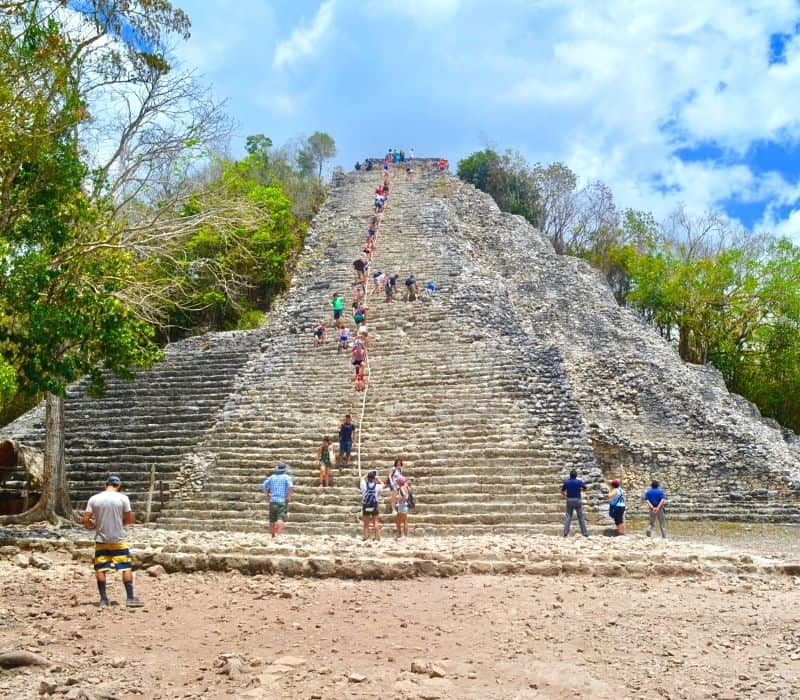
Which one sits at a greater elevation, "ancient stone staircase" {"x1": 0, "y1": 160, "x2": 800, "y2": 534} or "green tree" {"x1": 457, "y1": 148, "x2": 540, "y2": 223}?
"green tree" {"x1": 457, "y1": 148, "x2": 540, "y2": 223}

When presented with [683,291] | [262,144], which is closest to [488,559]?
[683,291]

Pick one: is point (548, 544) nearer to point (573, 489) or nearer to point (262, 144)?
point (573, 489)

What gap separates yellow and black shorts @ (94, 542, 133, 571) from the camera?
6.01 metres

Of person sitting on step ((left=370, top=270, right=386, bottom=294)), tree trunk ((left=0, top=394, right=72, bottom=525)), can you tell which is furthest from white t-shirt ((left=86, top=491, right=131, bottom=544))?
person sitting on step ((left=370, top=270, right=386, bottom=294))

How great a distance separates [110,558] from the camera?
604 cm

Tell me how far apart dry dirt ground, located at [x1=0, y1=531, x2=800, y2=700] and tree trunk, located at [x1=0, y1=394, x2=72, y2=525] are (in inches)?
134

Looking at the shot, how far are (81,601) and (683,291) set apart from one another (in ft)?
82.3

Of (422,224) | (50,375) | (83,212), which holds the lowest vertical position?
(50,375)

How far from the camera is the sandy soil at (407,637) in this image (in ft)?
14.2

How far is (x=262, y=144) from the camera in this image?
38.1 meters

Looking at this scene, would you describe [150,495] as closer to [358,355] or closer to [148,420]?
[148,420]

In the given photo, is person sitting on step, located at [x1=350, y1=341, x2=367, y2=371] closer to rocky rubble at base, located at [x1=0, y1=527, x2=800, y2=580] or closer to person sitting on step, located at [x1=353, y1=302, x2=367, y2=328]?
person sitting on step, located at [x1=353, y1=302, x2=367, y2=328]

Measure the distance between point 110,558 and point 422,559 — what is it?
2.78 metres

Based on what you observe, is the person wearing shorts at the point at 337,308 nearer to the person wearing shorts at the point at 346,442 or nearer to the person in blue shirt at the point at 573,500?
the person wearing shorts at the point at 346,442
